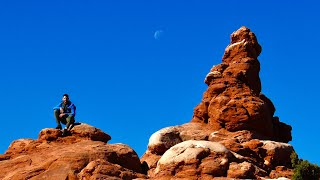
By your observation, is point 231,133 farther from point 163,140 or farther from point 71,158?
point 71,158

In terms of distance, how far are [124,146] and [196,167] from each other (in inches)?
155

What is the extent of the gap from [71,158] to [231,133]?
30.6 m

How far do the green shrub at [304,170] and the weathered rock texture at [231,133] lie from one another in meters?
0.99

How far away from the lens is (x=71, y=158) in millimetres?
20734

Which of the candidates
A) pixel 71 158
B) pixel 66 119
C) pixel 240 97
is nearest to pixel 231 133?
pixel 240 97

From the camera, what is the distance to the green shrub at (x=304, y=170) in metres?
36.1

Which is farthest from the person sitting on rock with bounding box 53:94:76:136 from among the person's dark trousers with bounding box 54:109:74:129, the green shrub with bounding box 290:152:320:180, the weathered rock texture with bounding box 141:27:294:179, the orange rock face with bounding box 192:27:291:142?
the orange rock face with bounding box 192:27:291:142

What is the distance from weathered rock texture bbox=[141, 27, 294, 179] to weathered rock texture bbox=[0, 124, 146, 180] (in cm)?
278

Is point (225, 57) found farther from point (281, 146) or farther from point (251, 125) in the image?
point (281, 146)

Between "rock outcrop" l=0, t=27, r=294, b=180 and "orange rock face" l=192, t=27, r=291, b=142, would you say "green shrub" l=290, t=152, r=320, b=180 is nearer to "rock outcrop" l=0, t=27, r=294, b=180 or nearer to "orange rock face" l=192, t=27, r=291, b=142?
"rock outcrop" l=0, t=27, r=294, b=180

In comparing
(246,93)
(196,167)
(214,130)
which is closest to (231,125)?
(214,130)

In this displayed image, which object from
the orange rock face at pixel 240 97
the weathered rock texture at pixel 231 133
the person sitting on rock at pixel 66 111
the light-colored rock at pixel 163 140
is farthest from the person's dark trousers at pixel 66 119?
the orange rock face at pixel 240 97

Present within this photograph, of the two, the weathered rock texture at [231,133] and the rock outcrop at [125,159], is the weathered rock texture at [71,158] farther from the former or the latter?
the weathered rock texture at [231,133]

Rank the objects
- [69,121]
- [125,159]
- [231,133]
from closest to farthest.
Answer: [125,159]
[69,121]
[231,133]
